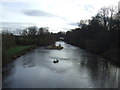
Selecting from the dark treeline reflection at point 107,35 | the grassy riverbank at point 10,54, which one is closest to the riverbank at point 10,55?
the grassy riverbank at point 10,54

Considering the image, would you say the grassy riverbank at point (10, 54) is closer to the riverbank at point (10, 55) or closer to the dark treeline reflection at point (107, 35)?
the riverbank at point (10, 55)

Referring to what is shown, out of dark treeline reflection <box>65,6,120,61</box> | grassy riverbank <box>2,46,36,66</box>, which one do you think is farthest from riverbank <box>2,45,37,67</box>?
dark treeline reflection <box>65,6,120,61</box>

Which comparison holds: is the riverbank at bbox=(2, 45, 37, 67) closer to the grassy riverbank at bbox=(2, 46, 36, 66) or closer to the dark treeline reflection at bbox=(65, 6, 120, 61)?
the grassy riverbank at bbox=(2, 46, 36, 66)

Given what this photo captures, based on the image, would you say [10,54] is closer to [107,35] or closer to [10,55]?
[10,55]

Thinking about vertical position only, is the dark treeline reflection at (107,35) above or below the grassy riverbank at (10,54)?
above

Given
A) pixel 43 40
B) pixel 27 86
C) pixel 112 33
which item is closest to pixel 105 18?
pixel 112 33

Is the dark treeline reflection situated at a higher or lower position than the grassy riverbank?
higher

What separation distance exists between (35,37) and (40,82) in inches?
1625

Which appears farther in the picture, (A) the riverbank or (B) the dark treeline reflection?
(B) the dark treeline reflection

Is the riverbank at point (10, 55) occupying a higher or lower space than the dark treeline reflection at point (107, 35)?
lower

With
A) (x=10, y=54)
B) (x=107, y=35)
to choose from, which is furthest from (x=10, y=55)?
(x=107, y=35)

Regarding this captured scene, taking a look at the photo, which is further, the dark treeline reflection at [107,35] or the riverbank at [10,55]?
the dark treeline reflection at [107,35]

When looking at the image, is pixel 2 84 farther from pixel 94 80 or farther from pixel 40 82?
pixel 94 80

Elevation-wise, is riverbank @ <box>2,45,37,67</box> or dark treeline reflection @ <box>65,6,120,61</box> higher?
dark treeline reflection @ <box>65,6,120,61</box>
